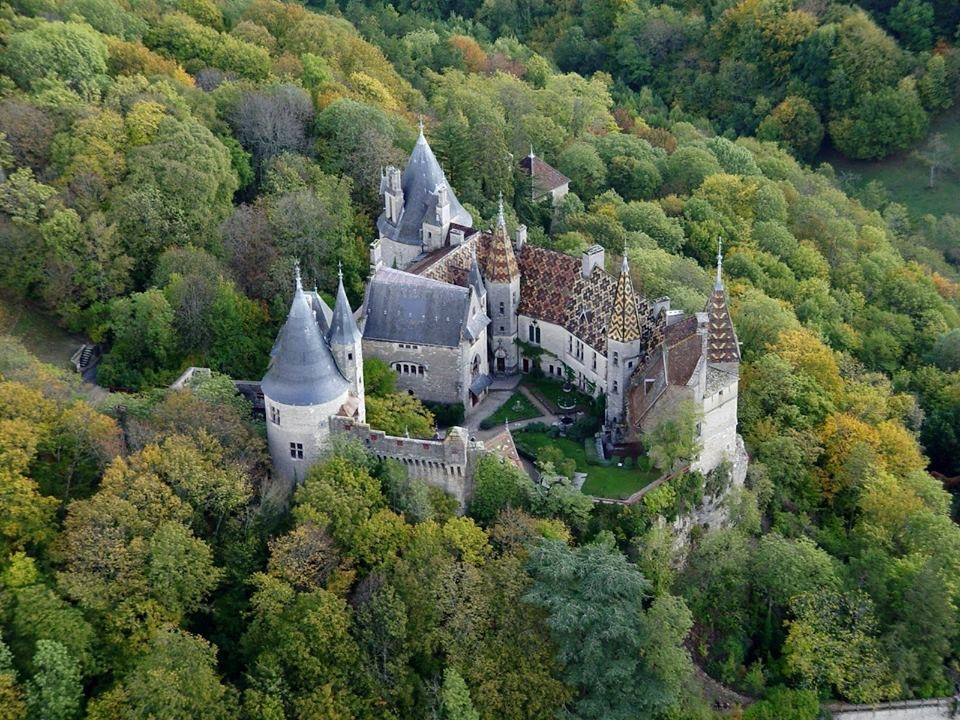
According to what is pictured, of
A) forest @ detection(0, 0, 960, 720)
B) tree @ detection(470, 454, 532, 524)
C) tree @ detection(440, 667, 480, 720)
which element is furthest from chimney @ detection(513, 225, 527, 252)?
tree @ detection(440, 667, 480, 720)

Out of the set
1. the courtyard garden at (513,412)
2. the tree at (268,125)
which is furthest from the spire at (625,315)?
the tree at (268,125)

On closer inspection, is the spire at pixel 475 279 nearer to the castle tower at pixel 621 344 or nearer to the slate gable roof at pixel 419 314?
the slate gable roof at pixel 419 314

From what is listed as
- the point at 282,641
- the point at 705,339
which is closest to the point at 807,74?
the point at 705,339

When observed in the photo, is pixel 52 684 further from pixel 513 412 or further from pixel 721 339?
pixel 721 339

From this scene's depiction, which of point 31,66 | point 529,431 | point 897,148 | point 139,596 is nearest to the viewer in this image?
point 139,596

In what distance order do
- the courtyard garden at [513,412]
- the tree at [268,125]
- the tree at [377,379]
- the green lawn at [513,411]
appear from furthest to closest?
the tree at [268,125] → the green lawn at [513,411] → the courtyard garden at [513,412] → the tree at [377,379]

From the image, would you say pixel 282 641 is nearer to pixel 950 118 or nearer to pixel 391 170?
pixel 391 170
